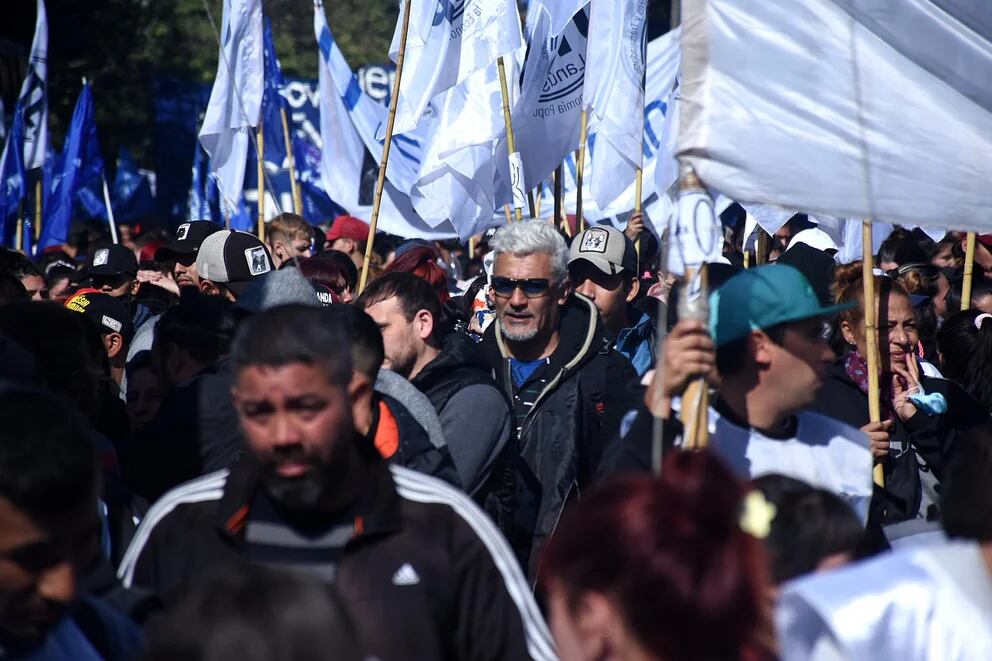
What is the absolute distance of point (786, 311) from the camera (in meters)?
3.79

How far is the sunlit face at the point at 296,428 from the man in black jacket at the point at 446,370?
1.72m

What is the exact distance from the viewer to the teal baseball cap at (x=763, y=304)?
380cm

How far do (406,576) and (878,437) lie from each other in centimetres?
250

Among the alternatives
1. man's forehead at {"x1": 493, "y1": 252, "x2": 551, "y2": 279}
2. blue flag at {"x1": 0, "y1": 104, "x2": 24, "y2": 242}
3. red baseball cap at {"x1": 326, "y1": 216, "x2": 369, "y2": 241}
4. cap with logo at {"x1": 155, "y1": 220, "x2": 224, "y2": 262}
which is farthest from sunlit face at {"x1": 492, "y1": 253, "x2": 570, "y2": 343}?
blue flag at {"x1": 0, "y1": 104, "x2": 24, "y2": 242}

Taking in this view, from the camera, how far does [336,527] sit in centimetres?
308

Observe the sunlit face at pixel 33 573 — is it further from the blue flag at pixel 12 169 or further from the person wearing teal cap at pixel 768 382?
the blue flag at pixel 12 169

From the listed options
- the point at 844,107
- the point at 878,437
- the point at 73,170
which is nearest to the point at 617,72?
the point at 878,437

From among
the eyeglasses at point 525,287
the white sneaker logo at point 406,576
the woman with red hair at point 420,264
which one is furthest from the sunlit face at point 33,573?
the woman with red hair at point 420,264

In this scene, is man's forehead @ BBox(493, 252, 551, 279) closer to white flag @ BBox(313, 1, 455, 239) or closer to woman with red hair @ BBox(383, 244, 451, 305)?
woman with red hair @ BBox(383, 244, 451, 305)

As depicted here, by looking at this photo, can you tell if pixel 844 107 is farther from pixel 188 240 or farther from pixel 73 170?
pixel 73 170

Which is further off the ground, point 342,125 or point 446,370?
point 342,125

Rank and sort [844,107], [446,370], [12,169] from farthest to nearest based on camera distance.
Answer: [12,169], [446,370], [844,107]

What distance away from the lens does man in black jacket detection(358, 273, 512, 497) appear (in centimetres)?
485

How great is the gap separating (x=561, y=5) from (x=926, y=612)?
299 inches
